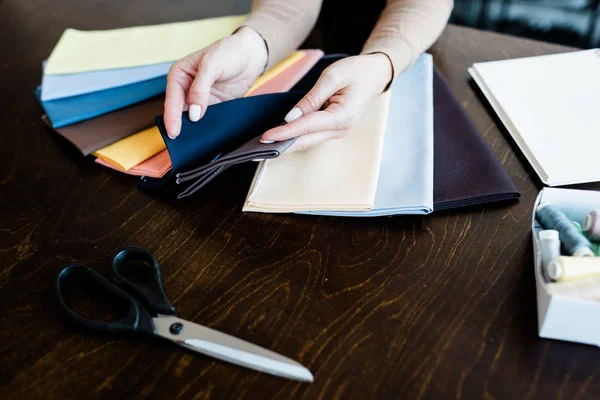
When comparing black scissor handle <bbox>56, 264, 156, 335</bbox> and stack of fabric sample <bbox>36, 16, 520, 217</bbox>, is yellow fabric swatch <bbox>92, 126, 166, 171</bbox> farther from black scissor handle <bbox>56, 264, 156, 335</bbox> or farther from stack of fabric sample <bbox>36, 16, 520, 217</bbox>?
black scissor handle <bbox>56, 264, 156, 335</bbox>

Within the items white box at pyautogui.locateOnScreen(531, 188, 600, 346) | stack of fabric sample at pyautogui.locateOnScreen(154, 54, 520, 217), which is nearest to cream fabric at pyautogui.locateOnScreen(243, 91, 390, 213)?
stack of fabric sample at pyautogui.locateOnScreen(154, 54, 520, 217)

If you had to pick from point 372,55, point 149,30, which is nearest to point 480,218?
point 372,55

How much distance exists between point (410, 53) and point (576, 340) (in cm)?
52

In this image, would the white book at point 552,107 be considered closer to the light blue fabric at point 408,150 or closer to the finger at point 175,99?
the light blue fabric at point 408,150

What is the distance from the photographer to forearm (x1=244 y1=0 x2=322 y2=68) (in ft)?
3.01

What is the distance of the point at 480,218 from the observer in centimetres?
68

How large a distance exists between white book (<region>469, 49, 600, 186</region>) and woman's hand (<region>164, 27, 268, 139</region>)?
380 millimetres

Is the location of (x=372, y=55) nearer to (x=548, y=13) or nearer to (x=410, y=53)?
(x=410, y=53)

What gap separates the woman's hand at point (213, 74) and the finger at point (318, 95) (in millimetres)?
132

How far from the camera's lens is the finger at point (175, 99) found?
72cm

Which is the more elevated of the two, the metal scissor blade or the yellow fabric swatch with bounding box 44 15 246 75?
the yellow fabric swatch with bounding box 44 15 246 75

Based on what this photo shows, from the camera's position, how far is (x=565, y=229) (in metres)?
0.58

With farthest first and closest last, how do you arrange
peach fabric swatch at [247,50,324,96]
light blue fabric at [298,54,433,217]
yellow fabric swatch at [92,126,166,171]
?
peach fabric swatch at [247,50,324,96] → yellow fabric swatch at [92,126,166,171] → light blue fabric at [298,54,433,217]

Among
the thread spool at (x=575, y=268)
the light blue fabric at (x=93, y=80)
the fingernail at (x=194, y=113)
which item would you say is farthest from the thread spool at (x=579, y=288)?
the light blue fabric at (x=93, y=80)
